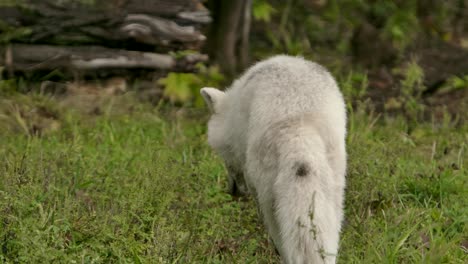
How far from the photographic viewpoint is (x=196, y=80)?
28.7ft

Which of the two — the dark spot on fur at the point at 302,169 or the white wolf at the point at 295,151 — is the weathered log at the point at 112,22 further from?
the dark spot on fur at the point at 302,169

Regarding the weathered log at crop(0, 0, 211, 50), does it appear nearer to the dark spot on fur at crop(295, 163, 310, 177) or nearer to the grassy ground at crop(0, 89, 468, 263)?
the grassy ground at crop(0, 89, 468, 263)

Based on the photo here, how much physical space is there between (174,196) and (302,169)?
4.76ft

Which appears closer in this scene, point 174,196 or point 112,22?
point 174,196

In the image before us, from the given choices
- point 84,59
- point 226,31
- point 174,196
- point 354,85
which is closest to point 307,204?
point 174,196

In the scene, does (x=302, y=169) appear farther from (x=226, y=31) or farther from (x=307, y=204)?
(x=226, y=31)

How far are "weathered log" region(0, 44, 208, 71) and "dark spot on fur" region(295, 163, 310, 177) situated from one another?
4.61m

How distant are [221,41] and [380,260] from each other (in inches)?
228

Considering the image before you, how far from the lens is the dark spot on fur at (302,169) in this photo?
406cm

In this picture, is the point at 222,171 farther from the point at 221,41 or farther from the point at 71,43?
the point at 221,41

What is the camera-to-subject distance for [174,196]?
5281 millimetres

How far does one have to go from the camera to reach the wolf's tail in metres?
3.90

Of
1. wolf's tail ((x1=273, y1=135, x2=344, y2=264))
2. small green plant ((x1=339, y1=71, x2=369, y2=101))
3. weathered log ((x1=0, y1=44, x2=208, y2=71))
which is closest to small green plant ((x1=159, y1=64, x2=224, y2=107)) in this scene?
weathered log ((x1=0, y1=44, x2=208, y2=71))

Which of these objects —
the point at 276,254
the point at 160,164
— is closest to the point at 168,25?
the point at 160,164
